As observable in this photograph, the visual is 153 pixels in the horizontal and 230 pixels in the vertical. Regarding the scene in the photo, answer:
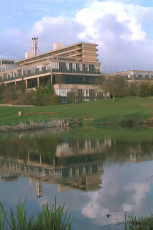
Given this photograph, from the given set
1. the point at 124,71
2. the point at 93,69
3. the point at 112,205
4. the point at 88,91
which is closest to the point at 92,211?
the point at 112,205

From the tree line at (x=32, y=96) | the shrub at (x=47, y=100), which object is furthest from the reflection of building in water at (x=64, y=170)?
the tree line at (x=32, y=96)

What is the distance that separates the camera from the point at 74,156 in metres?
15.5

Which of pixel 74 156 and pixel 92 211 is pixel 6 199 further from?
pixel 74 156

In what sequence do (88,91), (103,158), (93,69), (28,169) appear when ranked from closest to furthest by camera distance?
(28,169) → (103,158) → (88,91) → (93,69)

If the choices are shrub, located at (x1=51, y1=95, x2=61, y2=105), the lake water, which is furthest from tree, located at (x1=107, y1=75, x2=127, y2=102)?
the lake water

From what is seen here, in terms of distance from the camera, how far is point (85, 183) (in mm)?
9844

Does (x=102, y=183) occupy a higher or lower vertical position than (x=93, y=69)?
lower

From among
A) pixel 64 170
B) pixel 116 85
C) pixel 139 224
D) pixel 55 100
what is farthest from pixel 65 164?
pixel 55 100

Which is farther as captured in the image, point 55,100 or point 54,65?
point 54,65

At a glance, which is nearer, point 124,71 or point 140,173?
point 140,173

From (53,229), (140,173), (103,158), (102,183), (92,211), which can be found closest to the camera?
(53,229)

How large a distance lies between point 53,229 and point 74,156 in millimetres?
9849

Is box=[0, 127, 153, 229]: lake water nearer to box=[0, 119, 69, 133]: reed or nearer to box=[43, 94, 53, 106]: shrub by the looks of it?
box=[0, 119, 69, 133]: reed

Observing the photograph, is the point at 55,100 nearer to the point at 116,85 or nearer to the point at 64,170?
the point at 116,85
